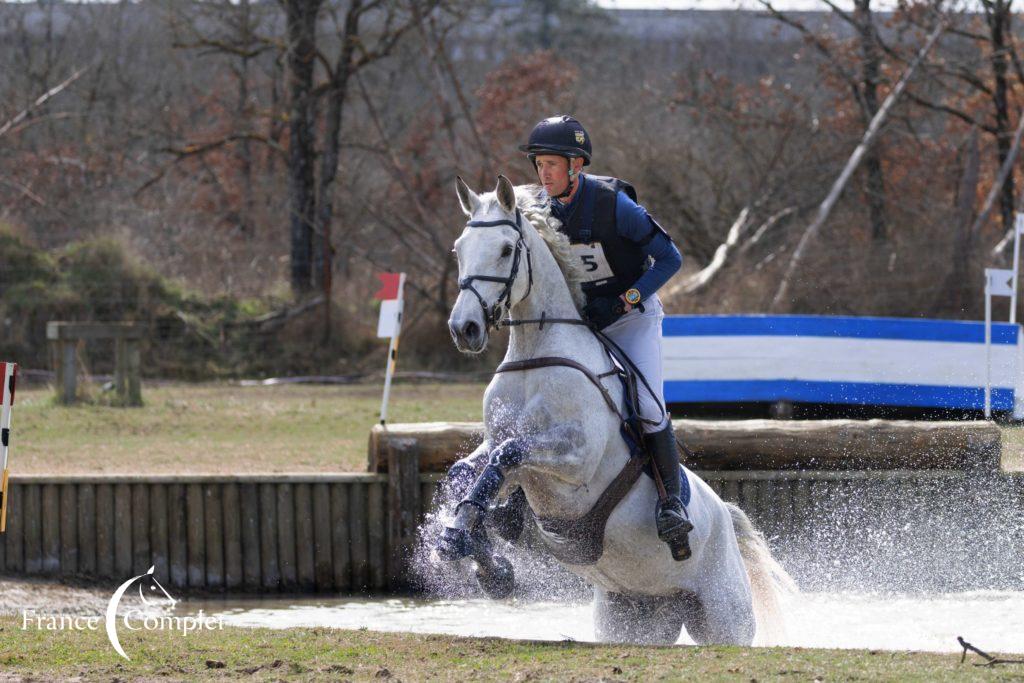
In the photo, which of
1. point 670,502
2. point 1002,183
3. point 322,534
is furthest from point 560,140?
point 1002,183

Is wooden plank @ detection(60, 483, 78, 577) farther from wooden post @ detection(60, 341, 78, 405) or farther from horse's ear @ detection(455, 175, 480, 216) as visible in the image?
wooden post @ detection(60, 341, 78, 405)

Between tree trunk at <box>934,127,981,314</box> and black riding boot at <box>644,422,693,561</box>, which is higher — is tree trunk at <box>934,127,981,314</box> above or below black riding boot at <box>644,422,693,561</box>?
above

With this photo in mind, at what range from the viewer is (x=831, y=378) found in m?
12.4

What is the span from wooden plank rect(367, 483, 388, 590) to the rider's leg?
12.2ft

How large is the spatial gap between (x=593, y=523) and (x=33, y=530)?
4.88 meters

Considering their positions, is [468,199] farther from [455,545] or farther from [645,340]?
[455,545]

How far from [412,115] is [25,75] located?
812 cm

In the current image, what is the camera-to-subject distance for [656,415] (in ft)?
18.2

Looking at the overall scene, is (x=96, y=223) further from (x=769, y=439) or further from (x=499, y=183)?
(x=499, y=183)

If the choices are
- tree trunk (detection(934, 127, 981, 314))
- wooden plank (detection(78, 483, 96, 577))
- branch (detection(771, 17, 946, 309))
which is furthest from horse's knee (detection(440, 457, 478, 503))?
branch (detection(771, 17, 946, 309))

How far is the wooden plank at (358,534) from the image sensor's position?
8.98 metres

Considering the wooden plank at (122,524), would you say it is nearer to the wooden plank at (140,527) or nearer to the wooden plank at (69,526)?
the wooden plank at (140,527)

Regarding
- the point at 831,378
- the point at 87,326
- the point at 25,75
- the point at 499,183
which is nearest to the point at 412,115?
the point at 25,75

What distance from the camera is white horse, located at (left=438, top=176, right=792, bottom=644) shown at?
4945mm
